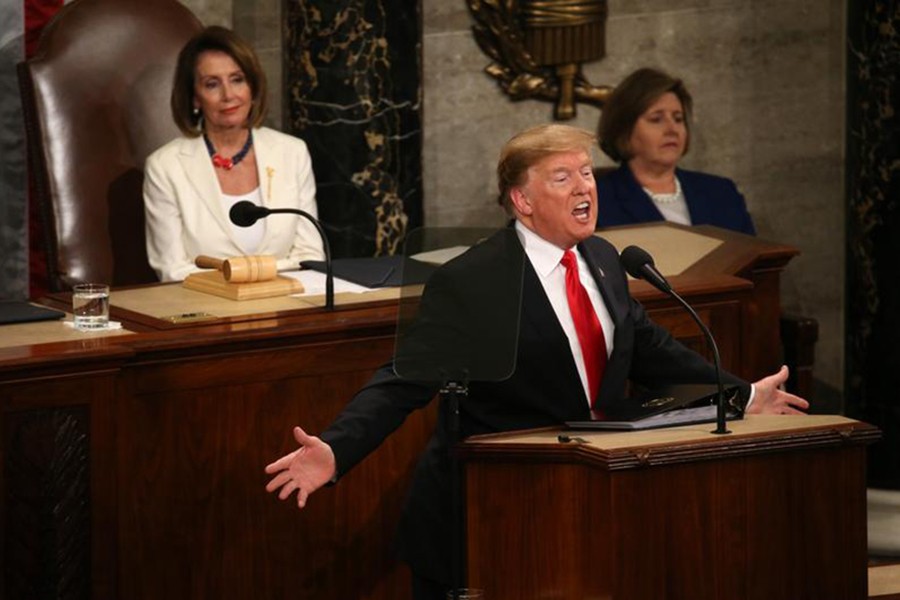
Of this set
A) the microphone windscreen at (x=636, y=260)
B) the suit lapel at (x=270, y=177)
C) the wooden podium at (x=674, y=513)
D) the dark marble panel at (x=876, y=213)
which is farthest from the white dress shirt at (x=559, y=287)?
the dark marble panel at (x=876, y=213)

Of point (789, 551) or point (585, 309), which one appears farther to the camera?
point (585, 309)

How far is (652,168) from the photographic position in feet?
23.8

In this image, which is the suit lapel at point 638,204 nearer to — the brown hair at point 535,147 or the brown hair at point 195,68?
the brown hair at point 195,68

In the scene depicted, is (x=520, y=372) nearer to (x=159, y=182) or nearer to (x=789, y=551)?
(x=789, y=551)

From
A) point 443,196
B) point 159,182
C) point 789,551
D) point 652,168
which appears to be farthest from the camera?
point 443,196

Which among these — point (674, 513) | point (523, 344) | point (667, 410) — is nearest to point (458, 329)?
point (523, 344)

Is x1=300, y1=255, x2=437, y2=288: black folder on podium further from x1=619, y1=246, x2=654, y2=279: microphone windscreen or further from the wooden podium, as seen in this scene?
the wooden podium

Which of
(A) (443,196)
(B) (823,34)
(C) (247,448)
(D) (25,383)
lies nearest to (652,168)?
(A) (443,196)

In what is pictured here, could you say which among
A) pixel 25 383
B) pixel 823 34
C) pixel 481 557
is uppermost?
pixel 823 34

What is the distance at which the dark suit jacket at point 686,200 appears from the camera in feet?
23.5

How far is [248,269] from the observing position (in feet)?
18.4

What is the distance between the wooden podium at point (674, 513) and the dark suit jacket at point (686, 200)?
301 cm

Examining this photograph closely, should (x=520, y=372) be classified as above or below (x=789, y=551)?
above

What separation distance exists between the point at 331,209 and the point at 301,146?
65cm
